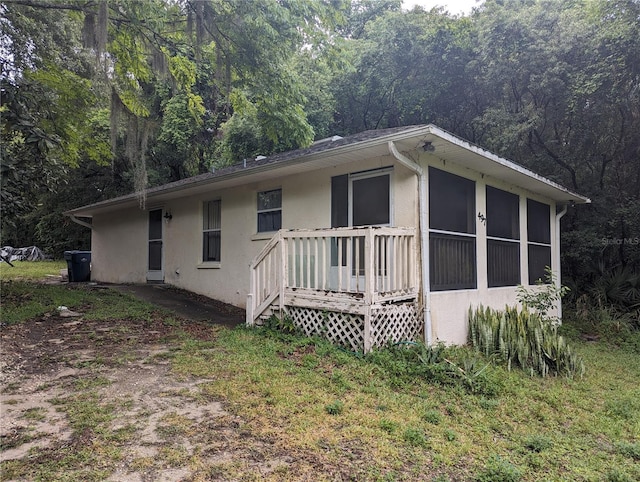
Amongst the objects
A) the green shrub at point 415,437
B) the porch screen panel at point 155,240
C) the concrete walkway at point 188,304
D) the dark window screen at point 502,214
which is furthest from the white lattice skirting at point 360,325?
the porch screen panel at point 155,240

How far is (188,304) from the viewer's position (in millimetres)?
8273

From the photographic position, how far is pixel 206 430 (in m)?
3.03

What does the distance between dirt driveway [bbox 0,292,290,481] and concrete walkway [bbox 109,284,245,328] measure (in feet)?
6.65

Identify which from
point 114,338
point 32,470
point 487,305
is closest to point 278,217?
point 114,338

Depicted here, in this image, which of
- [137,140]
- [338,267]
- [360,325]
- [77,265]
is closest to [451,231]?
[338,267]

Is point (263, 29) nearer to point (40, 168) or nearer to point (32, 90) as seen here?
point (32, 90)

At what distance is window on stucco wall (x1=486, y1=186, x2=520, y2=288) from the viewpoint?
23.9 feet

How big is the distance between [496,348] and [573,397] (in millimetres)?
1437

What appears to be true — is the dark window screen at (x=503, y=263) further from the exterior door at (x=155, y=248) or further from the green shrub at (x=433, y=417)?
the exterior door at (x=155, y=248)

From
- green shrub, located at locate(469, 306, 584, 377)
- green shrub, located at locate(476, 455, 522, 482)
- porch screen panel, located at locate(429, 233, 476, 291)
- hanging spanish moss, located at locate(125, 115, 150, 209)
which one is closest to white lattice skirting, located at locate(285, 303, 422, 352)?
porch screen panel, located at locate(429, 233, 476, 291)

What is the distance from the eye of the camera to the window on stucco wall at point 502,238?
287 inches

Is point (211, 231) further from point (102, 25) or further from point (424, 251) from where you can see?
point (424, 251)

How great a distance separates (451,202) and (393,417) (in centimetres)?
387

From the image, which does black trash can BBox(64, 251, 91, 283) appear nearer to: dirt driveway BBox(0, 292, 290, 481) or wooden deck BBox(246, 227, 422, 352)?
dirt driveway BBox(0, 292, 290, 481)
